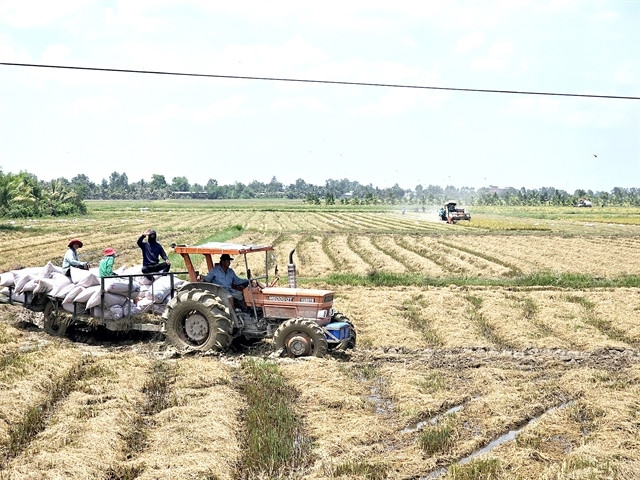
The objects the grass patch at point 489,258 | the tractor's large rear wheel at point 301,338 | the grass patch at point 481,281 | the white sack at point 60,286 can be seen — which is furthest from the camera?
the grass patch at point 489,258

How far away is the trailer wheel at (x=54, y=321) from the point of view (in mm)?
14625

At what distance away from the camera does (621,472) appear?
25.6ft

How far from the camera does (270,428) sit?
905cm

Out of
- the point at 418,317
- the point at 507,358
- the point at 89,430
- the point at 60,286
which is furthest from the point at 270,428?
the point at 418,317

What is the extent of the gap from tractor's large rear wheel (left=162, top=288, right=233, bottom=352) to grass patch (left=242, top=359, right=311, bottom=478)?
119cm

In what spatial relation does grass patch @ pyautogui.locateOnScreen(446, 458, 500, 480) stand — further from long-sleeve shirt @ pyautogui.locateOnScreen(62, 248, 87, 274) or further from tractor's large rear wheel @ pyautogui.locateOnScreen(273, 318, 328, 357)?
long-sleeve shirt @ pyautogui.locateOnScreen(62, 248, 87, 274)

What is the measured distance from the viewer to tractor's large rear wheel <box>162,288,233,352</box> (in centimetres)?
1299

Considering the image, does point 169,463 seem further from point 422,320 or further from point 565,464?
point 422,320

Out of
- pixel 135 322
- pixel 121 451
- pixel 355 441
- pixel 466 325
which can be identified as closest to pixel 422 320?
pixel 466 325

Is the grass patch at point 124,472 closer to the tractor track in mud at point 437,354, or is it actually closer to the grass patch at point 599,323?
the tractor track in mud at point 437,354

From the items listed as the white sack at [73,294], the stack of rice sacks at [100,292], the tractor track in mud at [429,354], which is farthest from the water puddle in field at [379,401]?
the white sack at [73,294]

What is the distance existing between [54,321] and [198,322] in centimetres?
339

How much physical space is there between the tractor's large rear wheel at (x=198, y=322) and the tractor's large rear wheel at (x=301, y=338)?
917 millimetres

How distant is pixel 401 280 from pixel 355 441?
15.8 meters
